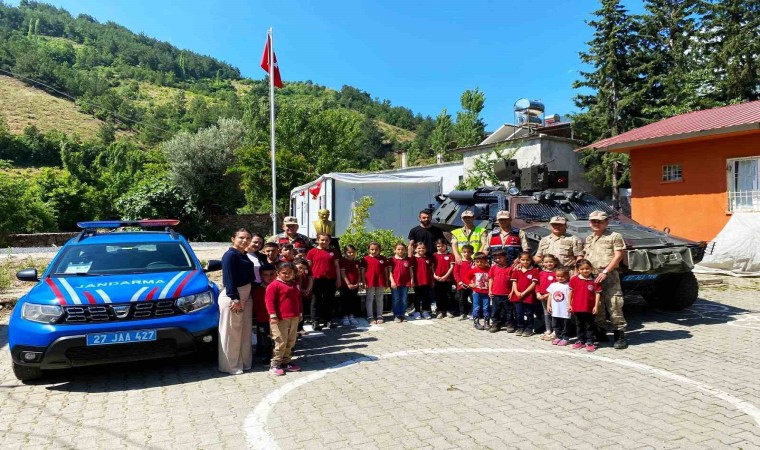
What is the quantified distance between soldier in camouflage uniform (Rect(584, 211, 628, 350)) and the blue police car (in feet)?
14.7

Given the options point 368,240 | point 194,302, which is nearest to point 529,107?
point 368,240

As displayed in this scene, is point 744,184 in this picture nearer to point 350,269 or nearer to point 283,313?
point 350,269

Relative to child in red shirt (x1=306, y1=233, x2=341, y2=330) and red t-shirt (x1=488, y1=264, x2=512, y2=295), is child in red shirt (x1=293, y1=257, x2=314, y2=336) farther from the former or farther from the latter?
red t-shirt (x1=488, y1=264, x2=512, y2=295)

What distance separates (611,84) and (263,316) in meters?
24.2

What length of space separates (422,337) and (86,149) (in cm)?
5332

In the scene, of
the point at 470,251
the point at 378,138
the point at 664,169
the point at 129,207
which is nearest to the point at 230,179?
the point at 129,207

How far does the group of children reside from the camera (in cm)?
569

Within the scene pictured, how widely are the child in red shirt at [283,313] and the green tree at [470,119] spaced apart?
41.8 metres

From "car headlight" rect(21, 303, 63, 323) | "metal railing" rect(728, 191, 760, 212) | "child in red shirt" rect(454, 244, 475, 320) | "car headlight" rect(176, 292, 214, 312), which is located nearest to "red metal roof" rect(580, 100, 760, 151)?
"metal railing" rect(728, 191, 760, 212)

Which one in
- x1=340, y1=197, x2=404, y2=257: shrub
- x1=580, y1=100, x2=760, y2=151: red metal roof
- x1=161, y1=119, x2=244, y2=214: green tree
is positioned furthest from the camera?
x1=161, y1=119, x2=244, y2=214: green tree

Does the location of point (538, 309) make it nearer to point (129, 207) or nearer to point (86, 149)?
point (129, 207)

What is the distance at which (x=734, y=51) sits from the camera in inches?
850

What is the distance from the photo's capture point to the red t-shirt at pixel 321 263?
24.0 feet

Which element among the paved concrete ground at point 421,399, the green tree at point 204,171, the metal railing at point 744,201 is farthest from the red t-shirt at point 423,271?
the green tree at point 204,171
